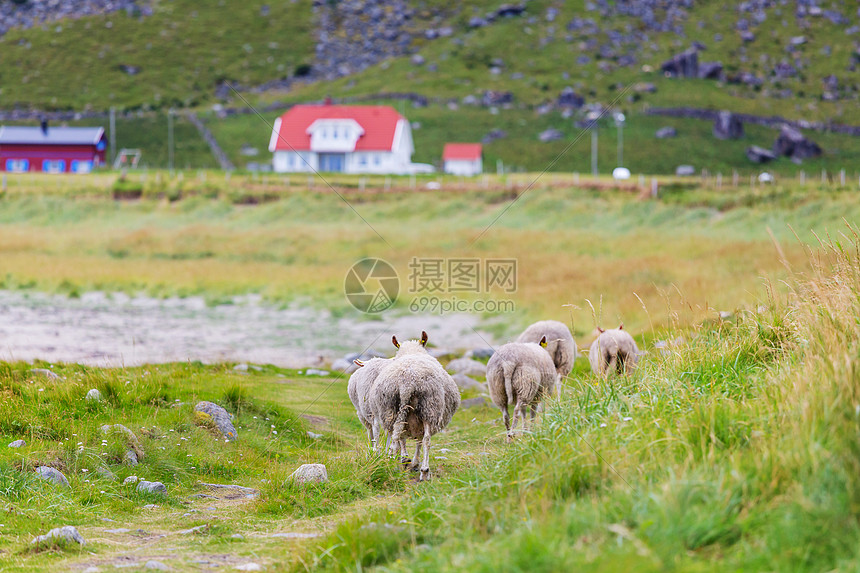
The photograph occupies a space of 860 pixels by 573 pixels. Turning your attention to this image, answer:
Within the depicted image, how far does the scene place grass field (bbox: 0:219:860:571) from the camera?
6121mm

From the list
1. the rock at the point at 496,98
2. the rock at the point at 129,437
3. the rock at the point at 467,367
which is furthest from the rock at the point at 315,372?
the rock at the point at 496,98

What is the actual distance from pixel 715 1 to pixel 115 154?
130 m

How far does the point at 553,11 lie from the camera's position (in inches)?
6663

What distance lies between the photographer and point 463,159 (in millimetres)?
103438

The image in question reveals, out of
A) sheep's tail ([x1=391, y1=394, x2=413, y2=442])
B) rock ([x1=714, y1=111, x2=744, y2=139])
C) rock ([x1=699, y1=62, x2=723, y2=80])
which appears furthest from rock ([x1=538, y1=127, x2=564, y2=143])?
sheep's tail ([x1=391, y1=394, x2=413, y2=442])

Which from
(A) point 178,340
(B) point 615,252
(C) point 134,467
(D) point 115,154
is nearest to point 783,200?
(B) point 615,252

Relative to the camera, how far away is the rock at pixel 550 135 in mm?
113250

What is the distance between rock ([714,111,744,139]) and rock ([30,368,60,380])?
352ft

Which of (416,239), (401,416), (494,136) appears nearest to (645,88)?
(494,136)

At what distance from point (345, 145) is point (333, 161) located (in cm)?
246

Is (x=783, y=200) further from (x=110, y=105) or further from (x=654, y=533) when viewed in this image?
(x=110, y=105)

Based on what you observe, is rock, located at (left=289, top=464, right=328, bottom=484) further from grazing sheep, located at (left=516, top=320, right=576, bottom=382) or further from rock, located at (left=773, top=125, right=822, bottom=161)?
rock, located at (left=773, top=125, right=822, bottom=161)

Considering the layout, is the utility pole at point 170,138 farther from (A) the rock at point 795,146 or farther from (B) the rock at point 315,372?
(B) the rock at point 315,372

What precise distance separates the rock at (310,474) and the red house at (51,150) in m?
96.6
